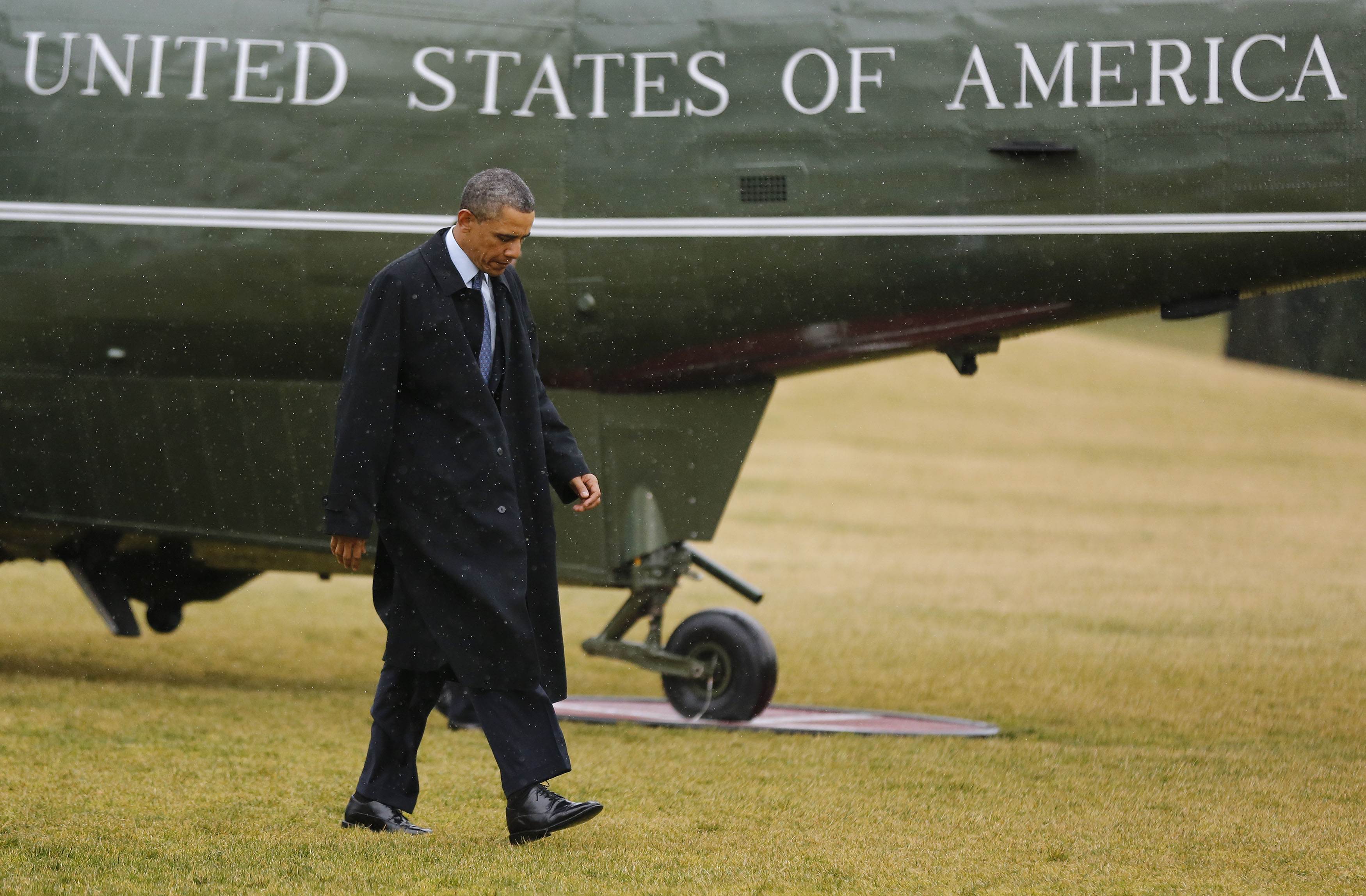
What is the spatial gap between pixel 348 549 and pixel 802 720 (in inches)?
120

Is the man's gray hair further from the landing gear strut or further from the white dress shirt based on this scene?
the landing gear strut

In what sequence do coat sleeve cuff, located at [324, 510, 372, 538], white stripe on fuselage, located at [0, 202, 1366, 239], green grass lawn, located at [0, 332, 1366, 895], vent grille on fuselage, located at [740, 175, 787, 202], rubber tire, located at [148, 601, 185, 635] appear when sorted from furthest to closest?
rubber tire, located at [148, 601, 185, 635], vent grille on fuselage, located at [740, 175, 787, 202], white stripe on fuselage, located at [0, 202, 1366, 239], coat sleeve cuff, located at [324, 510, 372, 538], green grass lawn, located at [0, 332, 1366, 895]

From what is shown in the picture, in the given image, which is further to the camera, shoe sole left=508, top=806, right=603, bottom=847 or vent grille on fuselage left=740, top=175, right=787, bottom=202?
vent grille on fuselage left=740, top=175, right=787, bottom=202

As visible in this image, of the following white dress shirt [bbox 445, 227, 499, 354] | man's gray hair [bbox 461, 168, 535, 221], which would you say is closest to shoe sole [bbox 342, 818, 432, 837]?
white dress shirt [bbox 445, 227, 499, 354]

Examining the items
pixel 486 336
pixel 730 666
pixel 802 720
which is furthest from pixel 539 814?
pixel 802 720

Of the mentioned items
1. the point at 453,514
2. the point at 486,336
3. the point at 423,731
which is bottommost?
the point at 423,731

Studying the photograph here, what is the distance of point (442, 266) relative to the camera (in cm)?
452

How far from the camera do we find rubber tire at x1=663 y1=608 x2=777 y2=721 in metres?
6.86

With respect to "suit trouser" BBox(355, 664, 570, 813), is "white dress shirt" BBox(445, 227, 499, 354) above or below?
above

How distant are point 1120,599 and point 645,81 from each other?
7.23m

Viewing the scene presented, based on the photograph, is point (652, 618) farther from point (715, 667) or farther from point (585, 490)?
point (585, 490)

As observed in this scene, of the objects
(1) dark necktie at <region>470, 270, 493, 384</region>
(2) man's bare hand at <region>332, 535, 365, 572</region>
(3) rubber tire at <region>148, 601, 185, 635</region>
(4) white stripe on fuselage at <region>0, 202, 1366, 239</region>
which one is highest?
(4) white stripe on fuselage at <region>0, 202, 1366, 239</region>

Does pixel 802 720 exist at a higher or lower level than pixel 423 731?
lower

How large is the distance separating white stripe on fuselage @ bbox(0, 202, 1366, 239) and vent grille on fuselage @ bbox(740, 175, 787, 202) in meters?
0.08
